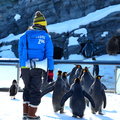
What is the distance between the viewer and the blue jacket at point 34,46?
11.6 ft

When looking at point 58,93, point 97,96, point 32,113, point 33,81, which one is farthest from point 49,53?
point 97,96

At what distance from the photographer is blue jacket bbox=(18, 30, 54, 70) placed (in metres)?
3.54

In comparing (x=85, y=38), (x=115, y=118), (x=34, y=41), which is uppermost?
(x=85, y=38)

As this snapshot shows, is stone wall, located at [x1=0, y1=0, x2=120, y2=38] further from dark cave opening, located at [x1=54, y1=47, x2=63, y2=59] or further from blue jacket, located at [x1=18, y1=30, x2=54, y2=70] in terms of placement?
blue jacket, located at [x1=18, y1=30, x2=54, y2=70]

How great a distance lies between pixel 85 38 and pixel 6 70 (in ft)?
65.8

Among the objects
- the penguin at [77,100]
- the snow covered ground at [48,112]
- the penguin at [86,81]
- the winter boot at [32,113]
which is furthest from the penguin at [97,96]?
the winter boot at [32,113]

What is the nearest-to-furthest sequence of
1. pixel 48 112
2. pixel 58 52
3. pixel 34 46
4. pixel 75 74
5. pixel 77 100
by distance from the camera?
pixel 34 46 → pixel 77 100 → pixel 48 112 → pixel 75 74 → pixel 58 52

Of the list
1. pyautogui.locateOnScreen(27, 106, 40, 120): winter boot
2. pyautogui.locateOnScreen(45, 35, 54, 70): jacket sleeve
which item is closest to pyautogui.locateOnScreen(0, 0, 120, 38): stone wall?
pyautogui.locateOnScreen(45, 35, 54, 70): jacket sleeve

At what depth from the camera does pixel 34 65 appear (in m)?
3.55

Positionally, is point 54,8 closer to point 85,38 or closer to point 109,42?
point 85,38

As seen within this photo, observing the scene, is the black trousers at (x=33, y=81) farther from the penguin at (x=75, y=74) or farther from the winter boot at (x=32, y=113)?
the penguin at (x=75, y=74)

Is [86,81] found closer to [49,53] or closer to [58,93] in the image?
[58,93]

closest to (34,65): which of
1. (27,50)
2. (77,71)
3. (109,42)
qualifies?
(27,50)

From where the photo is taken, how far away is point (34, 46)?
356cm
